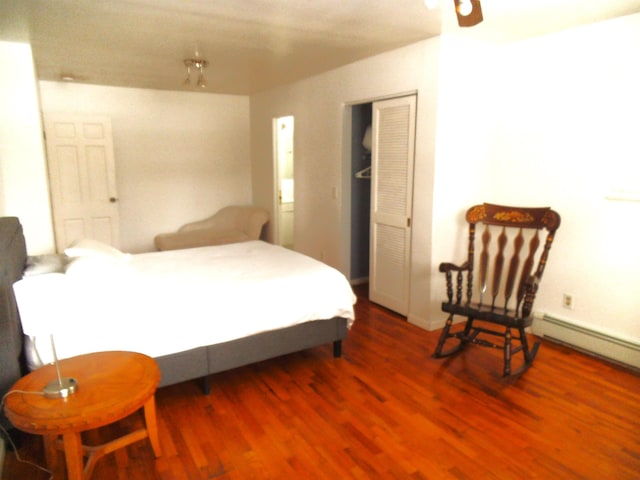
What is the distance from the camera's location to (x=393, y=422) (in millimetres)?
2314

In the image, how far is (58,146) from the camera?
4871 mm

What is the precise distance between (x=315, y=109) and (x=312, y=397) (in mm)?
3135

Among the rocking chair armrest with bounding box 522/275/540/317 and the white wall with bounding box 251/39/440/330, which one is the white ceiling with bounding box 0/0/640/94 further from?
the rocking chair armrest with bounding box 522/275/540/317

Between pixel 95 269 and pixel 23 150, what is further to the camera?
pixel 23 150

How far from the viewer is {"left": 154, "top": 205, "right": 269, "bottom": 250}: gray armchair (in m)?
5.35

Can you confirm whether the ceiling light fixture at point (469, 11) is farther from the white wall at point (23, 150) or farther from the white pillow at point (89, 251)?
the white wall at point (23, 150)

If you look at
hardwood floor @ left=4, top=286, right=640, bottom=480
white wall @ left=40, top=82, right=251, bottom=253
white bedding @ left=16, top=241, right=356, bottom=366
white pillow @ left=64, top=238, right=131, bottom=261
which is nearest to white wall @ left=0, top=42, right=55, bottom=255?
white pillow @ left=64, top=238, right=131, bottom=261

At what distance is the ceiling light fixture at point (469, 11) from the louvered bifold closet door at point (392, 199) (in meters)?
1.78

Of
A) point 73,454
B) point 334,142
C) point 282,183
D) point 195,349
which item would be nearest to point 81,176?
point 282,183

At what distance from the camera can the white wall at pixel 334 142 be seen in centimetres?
338

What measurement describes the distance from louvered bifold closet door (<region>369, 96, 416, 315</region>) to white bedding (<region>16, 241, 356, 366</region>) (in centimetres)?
101

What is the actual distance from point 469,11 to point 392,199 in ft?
7.47

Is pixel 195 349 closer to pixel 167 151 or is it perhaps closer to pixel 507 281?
pixel 507 281

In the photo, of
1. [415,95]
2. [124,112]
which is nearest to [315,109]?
[415,95]
